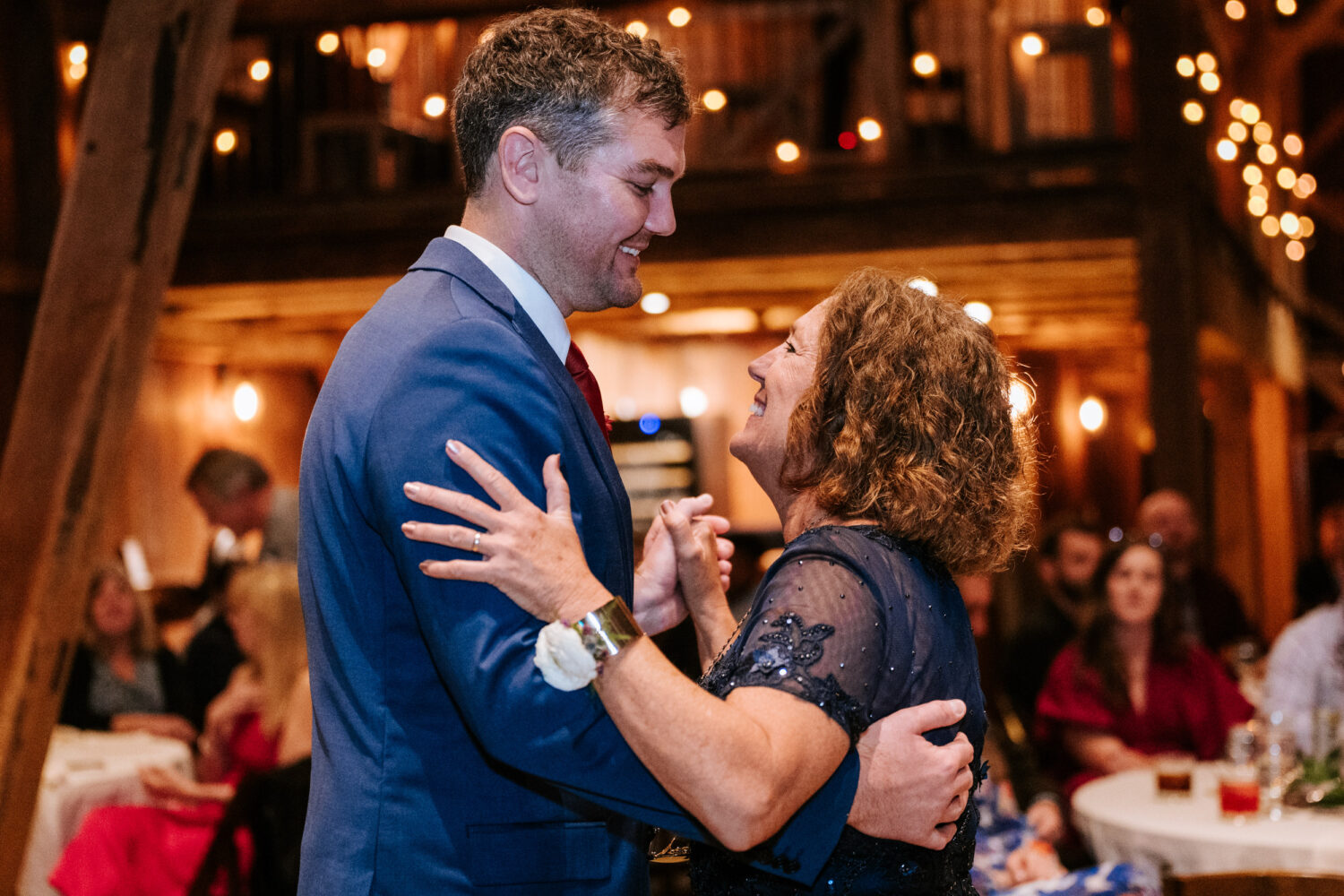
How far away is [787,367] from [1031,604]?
508cm

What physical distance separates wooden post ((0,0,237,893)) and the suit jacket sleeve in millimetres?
1762

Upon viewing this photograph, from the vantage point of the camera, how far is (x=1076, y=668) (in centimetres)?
464

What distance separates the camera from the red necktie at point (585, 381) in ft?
5.16

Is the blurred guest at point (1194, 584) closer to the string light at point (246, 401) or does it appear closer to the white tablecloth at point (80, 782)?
the white tablecloth at point (80, 782)

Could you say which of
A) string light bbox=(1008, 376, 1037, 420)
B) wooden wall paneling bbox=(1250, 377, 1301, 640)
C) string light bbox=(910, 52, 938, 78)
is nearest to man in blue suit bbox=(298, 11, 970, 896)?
string light bbox=(1008, 376, 1037, 420)

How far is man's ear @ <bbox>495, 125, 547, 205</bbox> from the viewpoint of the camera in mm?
1446

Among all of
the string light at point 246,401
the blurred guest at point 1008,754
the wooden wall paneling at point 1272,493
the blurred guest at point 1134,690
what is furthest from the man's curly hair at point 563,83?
the wooden wall paneling at point 1272,493

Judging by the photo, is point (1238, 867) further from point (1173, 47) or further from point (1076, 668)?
point (1173, 47)

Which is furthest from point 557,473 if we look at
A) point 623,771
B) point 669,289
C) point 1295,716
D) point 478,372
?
point 669,289

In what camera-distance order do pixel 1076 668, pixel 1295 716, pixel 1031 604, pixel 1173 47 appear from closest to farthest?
1. pixel 1295 716
2. pixel 1076 668
3. pixel 1031 604
4. pixel 1173 47

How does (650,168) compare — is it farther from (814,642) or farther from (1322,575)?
(1322,575)

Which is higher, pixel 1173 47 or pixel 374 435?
pixel 1173 47

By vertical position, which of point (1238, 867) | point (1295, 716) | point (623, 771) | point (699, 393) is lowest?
point (1238, 867)

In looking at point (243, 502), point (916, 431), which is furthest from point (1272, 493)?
point (916, 431)
